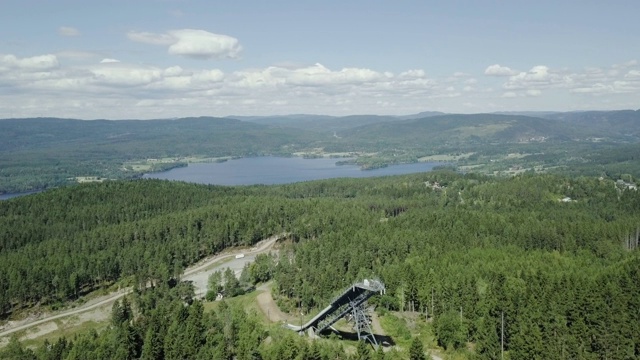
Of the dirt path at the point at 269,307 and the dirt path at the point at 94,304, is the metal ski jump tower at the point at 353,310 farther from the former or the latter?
the dirt path at the point at 94,304

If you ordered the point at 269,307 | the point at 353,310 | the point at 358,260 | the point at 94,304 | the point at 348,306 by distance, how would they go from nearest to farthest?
1. the point at 353,310
2. the point at 348,306
3. the point at 269,307
4. the point at 358,260
5. the point at 94,304

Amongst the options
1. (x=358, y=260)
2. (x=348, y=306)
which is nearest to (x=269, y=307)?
(x=358, y=260)

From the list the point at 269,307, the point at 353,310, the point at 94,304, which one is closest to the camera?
the point at 353,310

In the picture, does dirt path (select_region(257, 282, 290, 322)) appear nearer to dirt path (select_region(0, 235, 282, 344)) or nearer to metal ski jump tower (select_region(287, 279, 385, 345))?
metal ski jump tower (select_region(287, 279, 385, 345))

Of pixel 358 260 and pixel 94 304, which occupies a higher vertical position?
pixel 358 260

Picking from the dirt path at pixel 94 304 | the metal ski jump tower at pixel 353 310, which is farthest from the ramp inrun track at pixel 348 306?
the dirt path at pixel 94 304

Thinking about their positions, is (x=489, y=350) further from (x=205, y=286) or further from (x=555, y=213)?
(x=555, y=213)

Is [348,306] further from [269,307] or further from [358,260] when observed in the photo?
[358,260]
